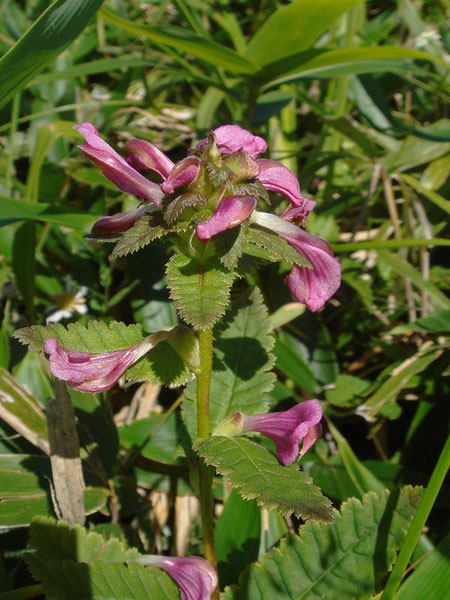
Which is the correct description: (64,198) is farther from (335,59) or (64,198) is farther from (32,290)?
(335,59)

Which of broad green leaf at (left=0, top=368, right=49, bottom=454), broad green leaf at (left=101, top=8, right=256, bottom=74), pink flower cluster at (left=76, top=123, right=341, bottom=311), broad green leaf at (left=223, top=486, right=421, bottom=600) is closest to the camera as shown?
pink flower cluster at (left=76, top=123, right=341, bottom=311)

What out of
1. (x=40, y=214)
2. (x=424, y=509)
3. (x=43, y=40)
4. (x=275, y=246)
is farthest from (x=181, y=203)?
(x=40, y=214)

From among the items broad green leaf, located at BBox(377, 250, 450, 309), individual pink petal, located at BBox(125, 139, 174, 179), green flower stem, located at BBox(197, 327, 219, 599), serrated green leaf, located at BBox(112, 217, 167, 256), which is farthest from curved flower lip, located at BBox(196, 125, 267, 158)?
broad green leaf, located at BBox(377, 250, 450, 309)

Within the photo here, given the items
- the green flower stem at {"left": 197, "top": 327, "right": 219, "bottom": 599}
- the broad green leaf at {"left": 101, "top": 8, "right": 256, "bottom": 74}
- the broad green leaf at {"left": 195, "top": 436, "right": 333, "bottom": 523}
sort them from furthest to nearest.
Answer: the broad green leaf at {"left": 101, "top": 8, "right": 256, "bottom": 74}, the green flower stem at {"left": 197, "top": 327, "right": 219, "bottom": 599}, the broad green leaf at {"left": 195, "top": 436, "right": 333, "bottom": 523}

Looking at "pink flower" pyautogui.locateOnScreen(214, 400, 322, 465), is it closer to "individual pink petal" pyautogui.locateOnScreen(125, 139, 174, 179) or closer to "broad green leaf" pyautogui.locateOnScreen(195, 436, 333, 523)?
"broad green leaf" pyautogui.locateOnScreen(195, 436, 333, 523)

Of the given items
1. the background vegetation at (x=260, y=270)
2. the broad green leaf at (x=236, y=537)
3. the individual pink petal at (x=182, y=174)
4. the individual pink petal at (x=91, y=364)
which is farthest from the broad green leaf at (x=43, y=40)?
the broad green leaf at (x=236, y=537)

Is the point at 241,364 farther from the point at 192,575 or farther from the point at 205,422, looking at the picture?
the point at 192,575
